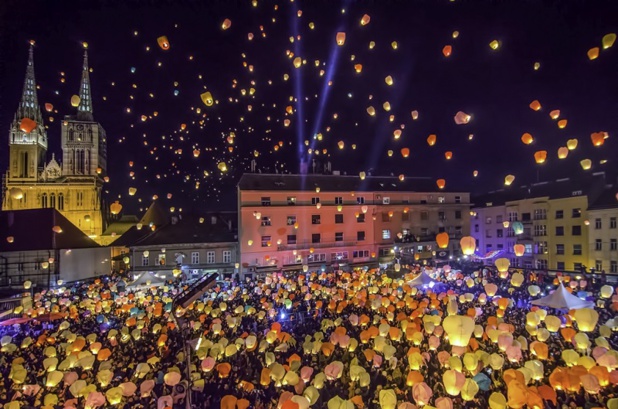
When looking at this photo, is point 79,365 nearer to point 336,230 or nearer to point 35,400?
point 35,400

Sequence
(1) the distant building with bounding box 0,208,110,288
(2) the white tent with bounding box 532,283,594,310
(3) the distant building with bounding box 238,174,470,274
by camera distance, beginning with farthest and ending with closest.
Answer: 1. (3) the distant building with bounding box 238,174,470,274
2. (1) the distant building with bounding box 0,208,110,288
3. (2) the white tent with bounding box 532,283,594,310

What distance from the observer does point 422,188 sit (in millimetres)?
38375

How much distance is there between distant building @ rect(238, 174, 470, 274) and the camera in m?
32.1

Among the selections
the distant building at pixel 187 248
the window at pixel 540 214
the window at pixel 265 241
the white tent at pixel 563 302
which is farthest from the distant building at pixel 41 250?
the window at pixel 540 214

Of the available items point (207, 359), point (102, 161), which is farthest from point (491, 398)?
point (102, 161)

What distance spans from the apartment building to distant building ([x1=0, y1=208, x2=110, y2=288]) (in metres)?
42.0

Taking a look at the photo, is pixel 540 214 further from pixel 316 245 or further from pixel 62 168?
pixel 62 168

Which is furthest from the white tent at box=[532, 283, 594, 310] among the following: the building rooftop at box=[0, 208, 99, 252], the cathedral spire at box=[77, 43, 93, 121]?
the cathedral spire at box=[77, 43, 93, 121]

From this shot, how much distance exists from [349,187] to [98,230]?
132ft

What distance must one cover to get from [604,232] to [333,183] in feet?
75.7

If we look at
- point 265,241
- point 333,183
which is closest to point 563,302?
point 265,241

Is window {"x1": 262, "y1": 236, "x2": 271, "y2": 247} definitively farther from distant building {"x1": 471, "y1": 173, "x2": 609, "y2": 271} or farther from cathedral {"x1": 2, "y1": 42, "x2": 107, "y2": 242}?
cathedral {"x1": 2, "y1": 42, "x2": 107, "y2": 242}

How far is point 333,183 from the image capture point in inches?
1417

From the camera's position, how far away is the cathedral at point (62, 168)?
5178 centimetres
